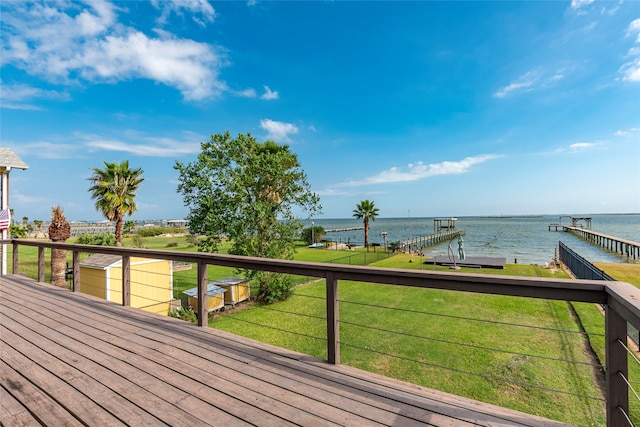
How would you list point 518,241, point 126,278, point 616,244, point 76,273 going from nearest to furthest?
point 126,278 < point 76,273 < point 616,244 < point 518,241

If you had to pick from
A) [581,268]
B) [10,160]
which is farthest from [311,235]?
[10,160]

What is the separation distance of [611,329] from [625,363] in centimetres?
14

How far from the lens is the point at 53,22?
6.99 m

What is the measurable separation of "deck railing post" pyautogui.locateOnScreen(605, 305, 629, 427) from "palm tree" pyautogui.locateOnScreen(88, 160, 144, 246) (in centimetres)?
1676

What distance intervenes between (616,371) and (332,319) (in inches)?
62.8

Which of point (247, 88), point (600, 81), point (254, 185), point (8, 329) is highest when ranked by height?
point (247, 88)

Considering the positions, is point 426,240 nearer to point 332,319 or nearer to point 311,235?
point 311,235

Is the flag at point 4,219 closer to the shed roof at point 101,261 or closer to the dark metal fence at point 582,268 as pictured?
the shed roof at point 101,261

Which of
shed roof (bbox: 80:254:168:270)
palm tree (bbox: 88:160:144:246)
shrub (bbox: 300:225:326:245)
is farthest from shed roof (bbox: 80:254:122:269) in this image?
shrub (bbox: 300:225:326:245)

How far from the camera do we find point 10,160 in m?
8.89

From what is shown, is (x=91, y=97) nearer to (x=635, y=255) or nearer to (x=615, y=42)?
(x=615, y=42)

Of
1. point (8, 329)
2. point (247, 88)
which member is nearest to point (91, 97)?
point (247, 88)

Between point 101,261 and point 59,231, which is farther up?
point 59,231

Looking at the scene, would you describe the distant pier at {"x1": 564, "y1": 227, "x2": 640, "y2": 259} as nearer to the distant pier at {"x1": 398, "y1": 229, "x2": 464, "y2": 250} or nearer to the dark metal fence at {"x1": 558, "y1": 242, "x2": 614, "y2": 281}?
the dark metal fence at {"x1": 558, "y1": 242, "x2": 614, "y2": 281}
